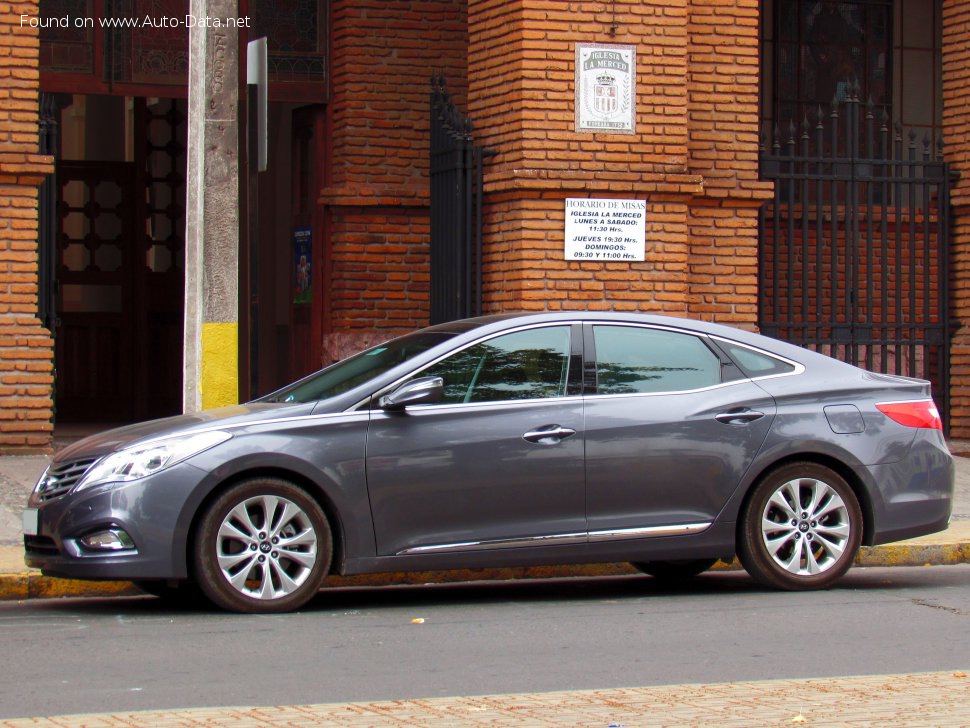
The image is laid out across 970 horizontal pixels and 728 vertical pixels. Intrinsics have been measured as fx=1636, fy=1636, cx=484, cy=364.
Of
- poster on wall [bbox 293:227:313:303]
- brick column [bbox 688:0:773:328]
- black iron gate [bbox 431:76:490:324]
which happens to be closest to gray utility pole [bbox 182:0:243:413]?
black iron gate [bbox 431:76:490:324]

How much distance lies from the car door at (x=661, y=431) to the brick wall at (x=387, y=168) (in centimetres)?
775

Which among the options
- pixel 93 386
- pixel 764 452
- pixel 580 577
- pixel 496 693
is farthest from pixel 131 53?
pixel 496 693

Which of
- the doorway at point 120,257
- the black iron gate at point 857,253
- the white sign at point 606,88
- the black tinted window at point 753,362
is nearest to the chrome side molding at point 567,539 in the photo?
the black tinted window at point 753,362

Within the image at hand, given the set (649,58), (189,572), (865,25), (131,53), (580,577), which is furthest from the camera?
(865,25)

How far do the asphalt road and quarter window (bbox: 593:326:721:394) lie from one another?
1100 mm

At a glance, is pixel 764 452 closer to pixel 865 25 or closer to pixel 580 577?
pixel 580 577

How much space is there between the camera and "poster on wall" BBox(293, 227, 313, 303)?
16.6 meters

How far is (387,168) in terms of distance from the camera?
15.9 meters

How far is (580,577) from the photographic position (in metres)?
9.37

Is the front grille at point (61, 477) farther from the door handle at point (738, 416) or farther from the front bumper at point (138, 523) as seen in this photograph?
the door handle at point (738, 416)

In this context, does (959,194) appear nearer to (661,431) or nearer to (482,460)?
(661,431)

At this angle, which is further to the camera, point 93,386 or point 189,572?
point 93,386

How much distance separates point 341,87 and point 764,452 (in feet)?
28.4

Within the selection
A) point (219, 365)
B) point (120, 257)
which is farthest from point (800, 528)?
point (120, 257)
